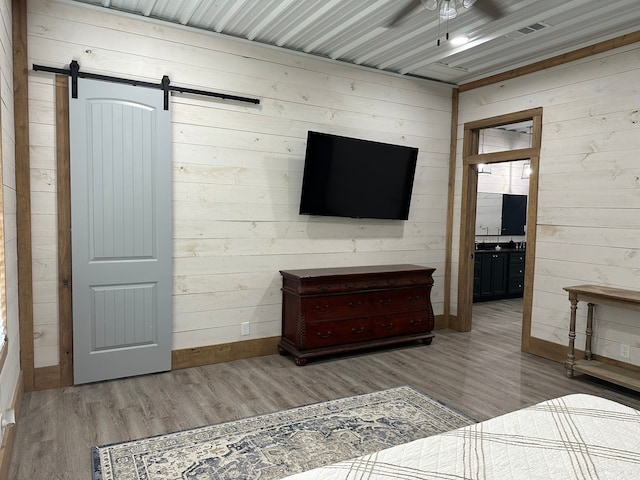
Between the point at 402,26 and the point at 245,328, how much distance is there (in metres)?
2.97

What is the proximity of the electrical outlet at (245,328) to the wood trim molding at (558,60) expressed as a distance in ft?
11.9

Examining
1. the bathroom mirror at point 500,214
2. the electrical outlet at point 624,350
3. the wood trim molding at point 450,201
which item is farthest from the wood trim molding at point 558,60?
the bathroom mirror at point 500,214

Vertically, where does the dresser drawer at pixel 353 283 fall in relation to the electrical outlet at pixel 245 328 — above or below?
above

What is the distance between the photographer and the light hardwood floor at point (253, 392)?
2.76 metres

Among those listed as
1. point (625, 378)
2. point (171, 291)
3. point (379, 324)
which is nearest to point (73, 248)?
point (171, 291)

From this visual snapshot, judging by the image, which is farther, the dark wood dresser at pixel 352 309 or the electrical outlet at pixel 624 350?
the dark wood dresser at pixel 352 309

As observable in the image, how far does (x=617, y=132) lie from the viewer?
3959 mm

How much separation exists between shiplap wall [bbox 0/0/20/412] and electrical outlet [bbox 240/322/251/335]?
175 centimetres

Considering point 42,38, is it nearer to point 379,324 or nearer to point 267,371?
point 267,371

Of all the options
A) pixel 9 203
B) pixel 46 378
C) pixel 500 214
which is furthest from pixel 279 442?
pixel 500 214

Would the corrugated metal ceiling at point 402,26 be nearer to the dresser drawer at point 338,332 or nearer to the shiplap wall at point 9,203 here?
the shiplap wall at point 9,203

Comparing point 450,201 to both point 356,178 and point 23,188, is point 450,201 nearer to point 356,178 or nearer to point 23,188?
point 356,178

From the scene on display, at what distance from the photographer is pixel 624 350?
3.88 m

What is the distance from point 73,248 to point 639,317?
14.9 feet
